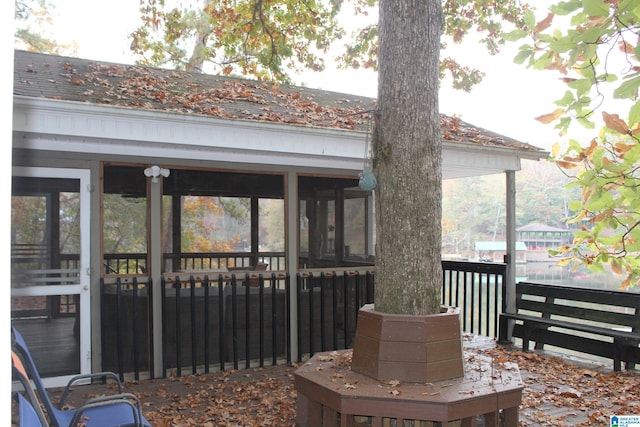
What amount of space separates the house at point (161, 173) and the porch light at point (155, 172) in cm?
1

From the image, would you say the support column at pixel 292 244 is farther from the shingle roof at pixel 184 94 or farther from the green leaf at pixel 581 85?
the green leaf at pixel 581 85

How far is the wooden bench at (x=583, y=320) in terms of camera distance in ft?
20.1

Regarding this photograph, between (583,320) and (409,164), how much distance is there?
4.54 meters

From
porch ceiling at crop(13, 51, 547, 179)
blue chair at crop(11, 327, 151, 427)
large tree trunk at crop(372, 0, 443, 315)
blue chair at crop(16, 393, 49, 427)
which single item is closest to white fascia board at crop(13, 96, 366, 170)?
porch ceiling at crop(13, 51, 547, 179)

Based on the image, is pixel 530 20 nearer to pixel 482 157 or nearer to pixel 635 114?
pixel 635 114

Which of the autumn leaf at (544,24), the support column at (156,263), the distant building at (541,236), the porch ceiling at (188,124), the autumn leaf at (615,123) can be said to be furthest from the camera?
the distant building at (541,236)

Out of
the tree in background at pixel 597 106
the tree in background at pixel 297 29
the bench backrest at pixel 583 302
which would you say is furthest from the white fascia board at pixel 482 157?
the tree in background at pixel 297 29

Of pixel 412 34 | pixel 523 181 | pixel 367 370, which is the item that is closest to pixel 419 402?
pixel 367 370

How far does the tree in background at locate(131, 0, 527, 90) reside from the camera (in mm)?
13023

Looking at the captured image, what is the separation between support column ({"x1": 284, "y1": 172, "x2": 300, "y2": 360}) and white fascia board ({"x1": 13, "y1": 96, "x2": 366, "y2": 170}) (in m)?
0.34

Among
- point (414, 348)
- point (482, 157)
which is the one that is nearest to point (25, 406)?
point (414, 348)

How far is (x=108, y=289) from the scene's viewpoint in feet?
18.3

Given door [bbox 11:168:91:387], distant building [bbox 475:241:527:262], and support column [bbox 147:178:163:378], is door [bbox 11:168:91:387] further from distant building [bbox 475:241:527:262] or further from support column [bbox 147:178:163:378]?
distant building [bbox 475:241:527:262]

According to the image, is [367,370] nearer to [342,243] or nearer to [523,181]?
[342,243]
